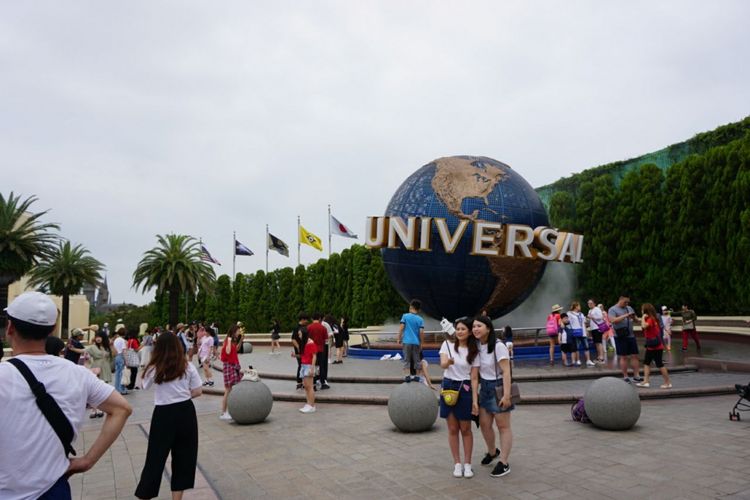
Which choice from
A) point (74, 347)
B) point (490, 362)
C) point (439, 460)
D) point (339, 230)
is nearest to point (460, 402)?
point (490, 362)

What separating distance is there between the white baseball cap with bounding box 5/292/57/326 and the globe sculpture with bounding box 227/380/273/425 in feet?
21.9

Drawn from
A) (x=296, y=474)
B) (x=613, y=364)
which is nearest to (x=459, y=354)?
(x=296, y=474)

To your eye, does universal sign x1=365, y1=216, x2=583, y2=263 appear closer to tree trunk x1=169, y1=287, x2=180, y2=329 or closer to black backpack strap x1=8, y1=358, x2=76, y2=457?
black backpack strap x1=8, y1=358, x2=76, y2=457

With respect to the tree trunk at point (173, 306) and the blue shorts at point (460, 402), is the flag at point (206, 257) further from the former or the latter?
the blue shorts at point (460, 402)

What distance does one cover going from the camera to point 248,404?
894 cm

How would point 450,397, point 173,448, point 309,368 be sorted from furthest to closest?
point 309,368 < point 450,397 < point 173,448

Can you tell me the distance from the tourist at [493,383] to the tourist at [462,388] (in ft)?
0.36

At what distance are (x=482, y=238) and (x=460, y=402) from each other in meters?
12.0

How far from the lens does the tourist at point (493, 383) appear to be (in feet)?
18.9

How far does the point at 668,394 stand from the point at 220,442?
8513mm

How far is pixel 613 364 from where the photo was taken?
46.8 ft

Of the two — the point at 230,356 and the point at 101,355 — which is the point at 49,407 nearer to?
the point at 230,356

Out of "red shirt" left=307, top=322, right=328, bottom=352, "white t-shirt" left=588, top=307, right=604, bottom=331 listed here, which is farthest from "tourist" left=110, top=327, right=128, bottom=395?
"white t-shirt" left=588, top=307, right=604, bottom=331

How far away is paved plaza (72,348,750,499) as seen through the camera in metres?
5.39
